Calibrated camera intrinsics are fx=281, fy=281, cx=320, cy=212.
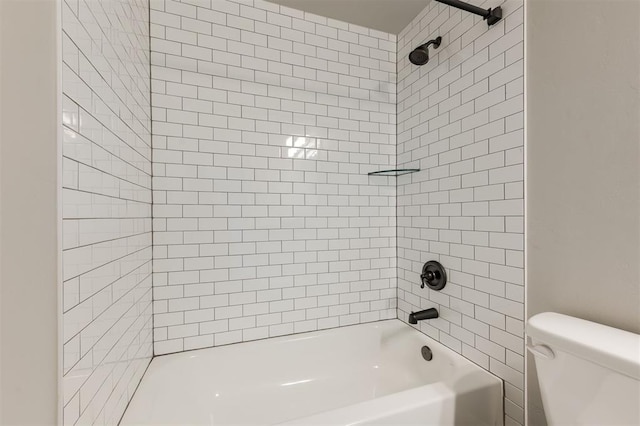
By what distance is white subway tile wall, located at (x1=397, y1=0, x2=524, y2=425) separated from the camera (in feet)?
3.76

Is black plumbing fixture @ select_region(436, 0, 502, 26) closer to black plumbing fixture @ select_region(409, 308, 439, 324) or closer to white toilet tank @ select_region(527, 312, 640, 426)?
white toilet tank @ select_region(527, 312, 640, 426)

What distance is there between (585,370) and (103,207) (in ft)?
4.72

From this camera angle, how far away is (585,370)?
776 millimetres

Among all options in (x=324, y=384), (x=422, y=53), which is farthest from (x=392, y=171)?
(x=324, y=384)

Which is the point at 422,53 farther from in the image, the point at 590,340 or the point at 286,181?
the point at 590,340

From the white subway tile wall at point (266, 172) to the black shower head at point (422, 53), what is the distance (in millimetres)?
392

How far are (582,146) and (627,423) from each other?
79 centimetres

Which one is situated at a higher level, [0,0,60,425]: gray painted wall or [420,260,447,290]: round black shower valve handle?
[0,0,60,425]: gray painted wall

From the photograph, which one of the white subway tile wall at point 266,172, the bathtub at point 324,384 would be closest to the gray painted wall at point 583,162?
the bathtub at point 324,384

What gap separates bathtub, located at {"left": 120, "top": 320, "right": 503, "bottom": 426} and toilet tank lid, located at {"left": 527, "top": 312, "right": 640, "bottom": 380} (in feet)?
1.49

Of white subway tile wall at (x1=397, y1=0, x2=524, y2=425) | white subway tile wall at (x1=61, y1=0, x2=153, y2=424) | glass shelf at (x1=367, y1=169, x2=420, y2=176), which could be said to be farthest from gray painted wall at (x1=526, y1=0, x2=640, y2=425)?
white subway tile wall at (x1=61, y1=0, x2=153, y2=424)

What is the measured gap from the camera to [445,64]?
151 cm

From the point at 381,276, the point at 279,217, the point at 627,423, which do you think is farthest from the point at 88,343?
the point at 381,276

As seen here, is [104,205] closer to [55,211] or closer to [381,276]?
[55,211]
